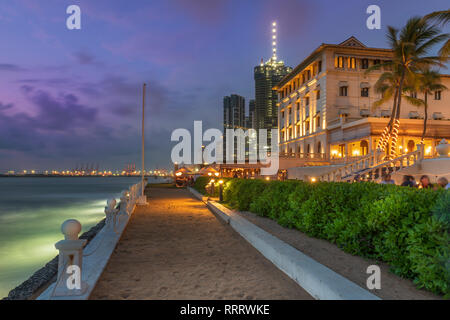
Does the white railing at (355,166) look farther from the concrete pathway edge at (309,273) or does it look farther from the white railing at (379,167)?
the concrete pathway edge at (309,273)

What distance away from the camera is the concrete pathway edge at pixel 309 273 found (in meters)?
3.88

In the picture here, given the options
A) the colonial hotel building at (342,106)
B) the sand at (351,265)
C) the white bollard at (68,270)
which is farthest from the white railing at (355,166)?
the white bollard at (68,270)

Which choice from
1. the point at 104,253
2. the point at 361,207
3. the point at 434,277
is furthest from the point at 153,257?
the point at 434,277

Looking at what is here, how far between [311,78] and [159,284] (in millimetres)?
45371

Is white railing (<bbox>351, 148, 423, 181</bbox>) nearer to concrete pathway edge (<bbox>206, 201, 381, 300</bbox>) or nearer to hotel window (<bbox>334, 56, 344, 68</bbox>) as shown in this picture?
concrete pathway edge (<bbox>206, 201, 381, 300</bbox>)

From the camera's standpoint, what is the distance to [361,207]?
6.11 m

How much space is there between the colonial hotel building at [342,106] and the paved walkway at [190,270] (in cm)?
2746

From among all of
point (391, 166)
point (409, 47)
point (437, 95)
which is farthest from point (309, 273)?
point (437, 95)

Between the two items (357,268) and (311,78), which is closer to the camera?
(357,268)

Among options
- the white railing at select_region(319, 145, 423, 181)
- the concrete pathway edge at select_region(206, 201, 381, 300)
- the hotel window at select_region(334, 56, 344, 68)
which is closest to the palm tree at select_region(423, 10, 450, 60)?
the white railing at select_region(319, 145, 423, 181)

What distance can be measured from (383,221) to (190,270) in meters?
3.63

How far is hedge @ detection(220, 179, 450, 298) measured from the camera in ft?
13.4

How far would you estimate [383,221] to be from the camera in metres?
5.20
